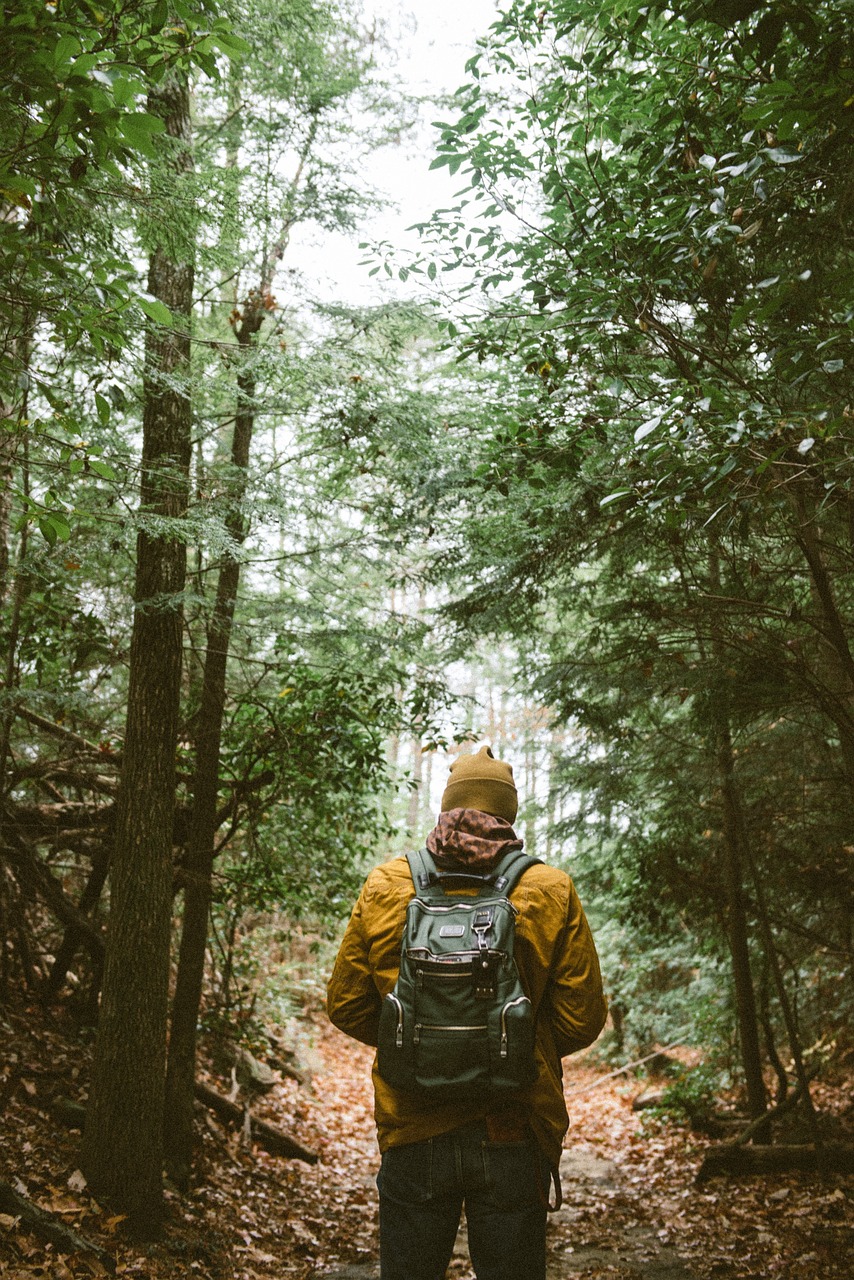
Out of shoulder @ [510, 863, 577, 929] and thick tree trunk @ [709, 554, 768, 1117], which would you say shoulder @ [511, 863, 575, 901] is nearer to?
shoulder @ [510, 863, 577, 929]

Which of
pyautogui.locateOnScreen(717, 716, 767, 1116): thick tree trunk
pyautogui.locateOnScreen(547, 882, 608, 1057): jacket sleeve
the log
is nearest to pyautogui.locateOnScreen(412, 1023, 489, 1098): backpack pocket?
pyautogui.locateOnScreen(547, 882, 608, 1057): jacket sleeve

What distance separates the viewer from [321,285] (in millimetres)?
9156

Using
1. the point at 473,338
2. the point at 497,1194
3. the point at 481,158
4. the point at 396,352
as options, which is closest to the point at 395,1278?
the point at 497,1194

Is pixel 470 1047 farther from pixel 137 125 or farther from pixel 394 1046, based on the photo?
pixel 137 125

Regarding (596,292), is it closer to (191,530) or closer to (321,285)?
A: (191,530)

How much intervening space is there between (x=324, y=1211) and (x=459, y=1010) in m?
6.48

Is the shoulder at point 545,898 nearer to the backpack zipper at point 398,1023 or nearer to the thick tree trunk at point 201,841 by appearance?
the backpack zipper at point 398,1023

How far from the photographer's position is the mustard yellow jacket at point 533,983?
2750 mm

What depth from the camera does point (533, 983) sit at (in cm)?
284

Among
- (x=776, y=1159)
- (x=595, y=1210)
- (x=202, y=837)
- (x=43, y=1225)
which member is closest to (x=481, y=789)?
(x=43, y=1225)

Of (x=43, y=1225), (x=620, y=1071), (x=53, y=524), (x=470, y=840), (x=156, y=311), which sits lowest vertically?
(x=620, y=1071)

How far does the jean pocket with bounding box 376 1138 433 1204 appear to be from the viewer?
8.77ft

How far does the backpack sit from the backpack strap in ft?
0.18

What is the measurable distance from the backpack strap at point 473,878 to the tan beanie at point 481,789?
193 millimetres
